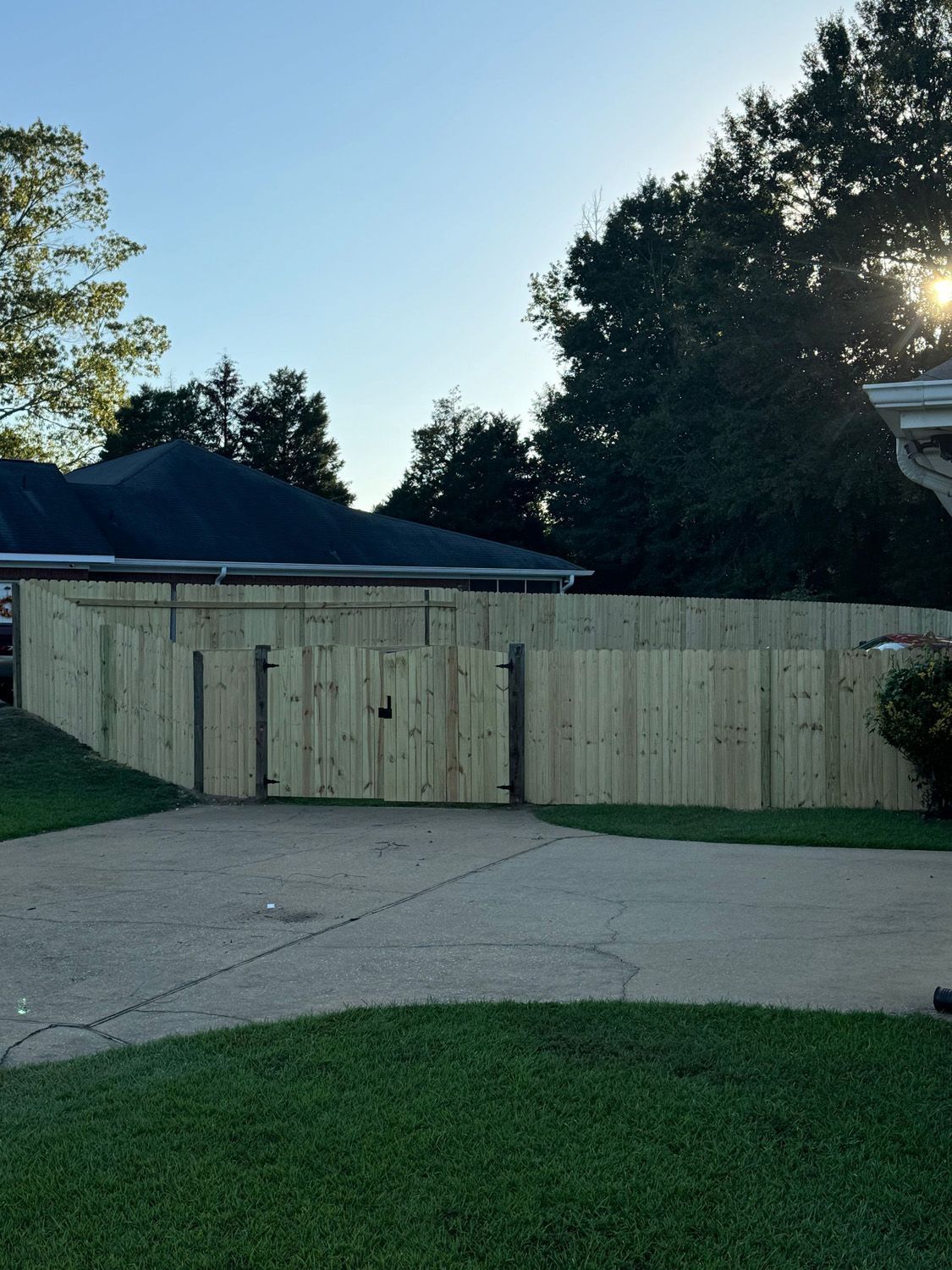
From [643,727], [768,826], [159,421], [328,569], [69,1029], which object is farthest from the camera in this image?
[159,421]

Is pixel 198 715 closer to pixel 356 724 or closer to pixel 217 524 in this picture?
pixel 356 724

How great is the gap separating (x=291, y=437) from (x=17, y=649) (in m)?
54.4

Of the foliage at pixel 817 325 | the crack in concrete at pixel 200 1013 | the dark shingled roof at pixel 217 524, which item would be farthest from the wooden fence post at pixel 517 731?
the foliage at pixel 817 325

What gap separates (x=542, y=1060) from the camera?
205 inches

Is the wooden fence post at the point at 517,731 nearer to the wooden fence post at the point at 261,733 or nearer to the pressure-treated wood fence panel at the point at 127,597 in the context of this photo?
the wooden fence post at the point at 261,733

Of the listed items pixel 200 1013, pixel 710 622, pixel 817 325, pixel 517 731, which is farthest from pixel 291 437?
pixel 200 1013

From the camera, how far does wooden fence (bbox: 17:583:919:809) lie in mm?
12852

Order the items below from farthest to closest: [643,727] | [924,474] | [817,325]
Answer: [817,325] < [643,727] < [924,474]

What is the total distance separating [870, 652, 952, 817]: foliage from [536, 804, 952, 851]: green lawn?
1.10 ft

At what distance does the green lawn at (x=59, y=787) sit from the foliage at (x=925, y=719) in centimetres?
750

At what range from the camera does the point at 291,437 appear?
7231cm

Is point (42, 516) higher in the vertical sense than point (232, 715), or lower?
higher

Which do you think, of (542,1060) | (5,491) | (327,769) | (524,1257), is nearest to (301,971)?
(542,1060)

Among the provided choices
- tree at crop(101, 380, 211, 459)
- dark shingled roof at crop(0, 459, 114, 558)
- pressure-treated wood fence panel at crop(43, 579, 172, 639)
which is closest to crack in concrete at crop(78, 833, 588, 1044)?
pressure-treated wood fence panel at crop(43, 579, 172, 639)
